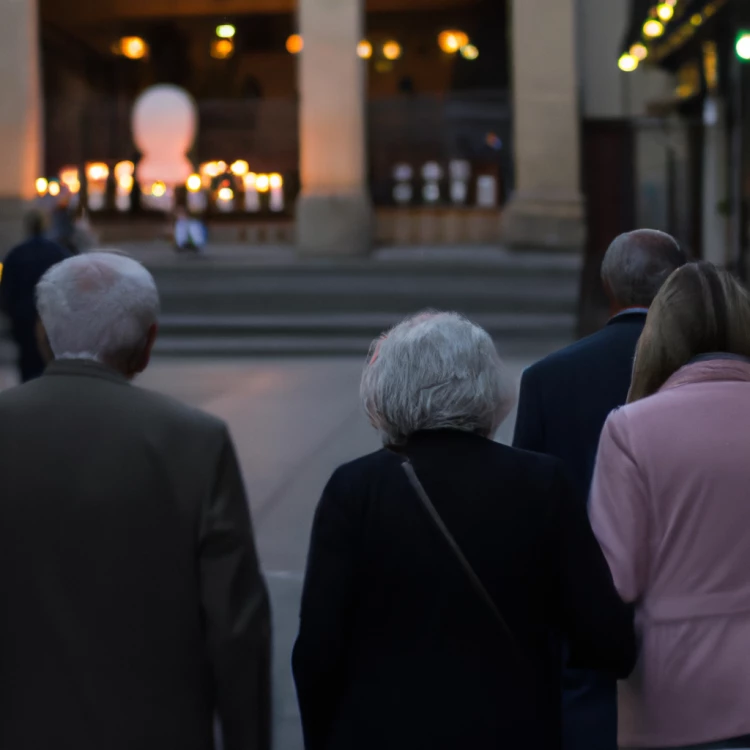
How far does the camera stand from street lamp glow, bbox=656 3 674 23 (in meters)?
15.3

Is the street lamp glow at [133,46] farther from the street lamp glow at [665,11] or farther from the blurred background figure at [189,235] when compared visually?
the street lamp glow at [665,11]

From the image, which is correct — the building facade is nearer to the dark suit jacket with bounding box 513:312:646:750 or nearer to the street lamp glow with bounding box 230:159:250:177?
the street lamp glow with bounding box 230:159:250:177

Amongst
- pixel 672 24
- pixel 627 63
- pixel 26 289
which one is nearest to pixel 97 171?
pixel 627 63

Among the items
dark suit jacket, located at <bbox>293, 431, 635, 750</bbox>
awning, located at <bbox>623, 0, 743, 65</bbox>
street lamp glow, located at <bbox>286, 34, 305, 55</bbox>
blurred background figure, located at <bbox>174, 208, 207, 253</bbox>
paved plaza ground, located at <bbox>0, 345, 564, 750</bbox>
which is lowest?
paved plaza ground, located at <bbox>0, 345, 564, 750</bbox>

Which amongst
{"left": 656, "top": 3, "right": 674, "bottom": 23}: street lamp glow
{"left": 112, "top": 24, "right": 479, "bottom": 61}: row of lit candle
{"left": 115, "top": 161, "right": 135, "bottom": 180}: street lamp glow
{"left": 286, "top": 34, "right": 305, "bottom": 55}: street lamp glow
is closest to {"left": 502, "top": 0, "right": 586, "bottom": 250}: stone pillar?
{"left": 656, "top": 3, "right": 674, "bottom": 23}: street lamp glow

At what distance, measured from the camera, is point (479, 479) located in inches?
95.8

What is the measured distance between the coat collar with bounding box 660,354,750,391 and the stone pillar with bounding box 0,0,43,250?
16.7 metres

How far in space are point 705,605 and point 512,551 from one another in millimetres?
489

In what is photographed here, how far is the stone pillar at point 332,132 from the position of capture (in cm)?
1786

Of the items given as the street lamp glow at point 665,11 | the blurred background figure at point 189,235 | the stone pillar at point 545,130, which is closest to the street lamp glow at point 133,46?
Result: the blurred background figure at point 189,235

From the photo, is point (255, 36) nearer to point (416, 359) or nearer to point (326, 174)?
Answer: point (326, 174)

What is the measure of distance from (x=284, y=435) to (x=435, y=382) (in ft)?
24.1

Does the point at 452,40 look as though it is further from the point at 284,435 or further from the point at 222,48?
the point at 284,435

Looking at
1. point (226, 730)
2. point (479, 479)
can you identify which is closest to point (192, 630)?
point (226, 730)
